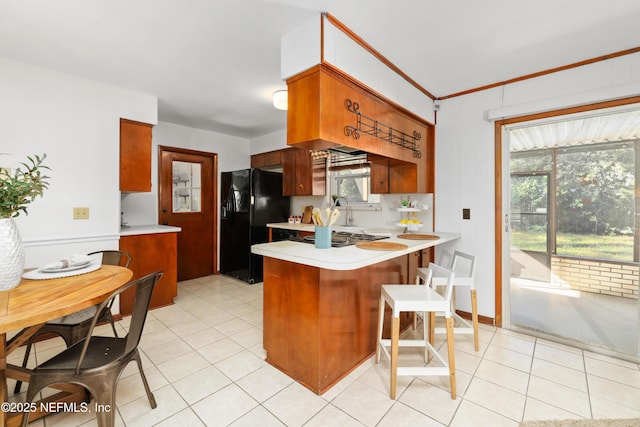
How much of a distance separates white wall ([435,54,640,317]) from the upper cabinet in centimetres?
328

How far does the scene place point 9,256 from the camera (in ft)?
4.46

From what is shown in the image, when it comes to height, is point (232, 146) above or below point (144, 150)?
above

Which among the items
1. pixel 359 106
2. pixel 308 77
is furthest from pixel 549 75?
pixel 308 77

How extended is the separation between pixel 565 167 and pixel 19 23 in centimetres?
436

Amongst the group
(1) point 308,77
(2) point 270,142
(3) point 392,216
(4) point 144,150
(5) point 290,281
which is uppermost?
(2) point 270,142

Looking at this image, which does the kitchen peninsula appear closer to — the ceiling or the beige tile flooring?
the beige tile flooring

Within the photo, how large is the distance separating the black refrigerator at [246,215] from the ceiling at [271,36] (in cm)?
167

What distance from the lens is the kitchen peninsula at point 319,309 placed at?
68.8 inches

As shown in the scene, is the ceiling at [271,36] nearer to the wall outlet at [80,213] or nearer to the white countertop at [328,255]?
the wall outlet at [80,213]

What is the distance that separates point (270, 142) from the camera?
189 inches

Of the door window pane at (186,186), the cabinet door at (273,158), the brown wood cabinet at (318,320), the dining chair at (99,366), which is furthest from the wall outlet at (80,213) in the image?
the cabinet door at (273,158)

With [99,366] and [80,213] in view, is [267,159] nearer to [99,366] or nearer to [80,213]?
[80,213]

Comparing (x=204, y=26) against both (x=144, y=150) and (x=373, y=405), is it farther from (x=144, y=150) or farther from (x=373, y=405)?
(x=373, y=405)

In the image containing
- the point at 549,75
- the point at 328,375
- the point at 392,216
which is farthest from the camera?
the point at 392,216
